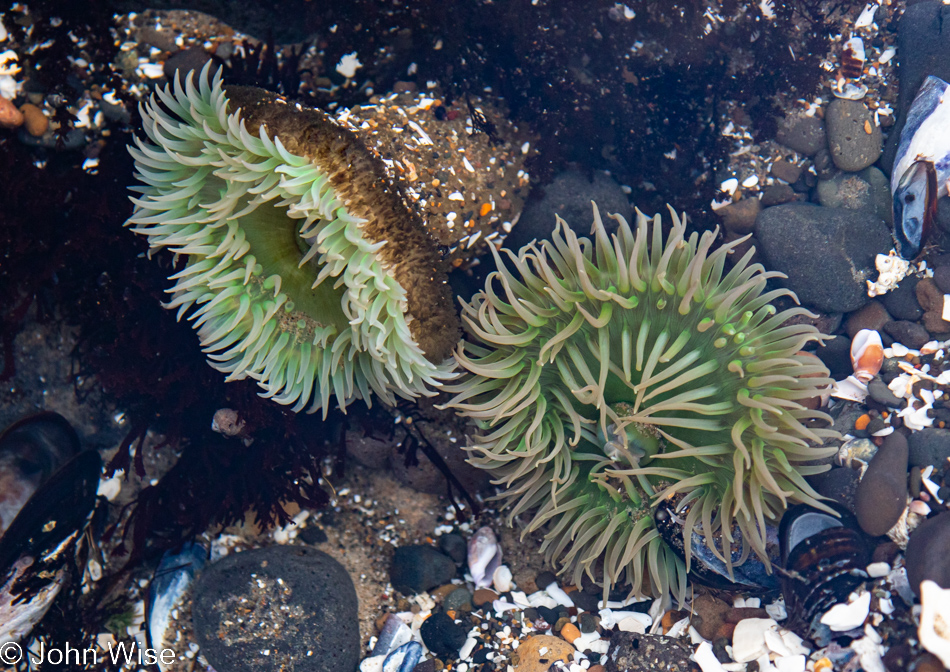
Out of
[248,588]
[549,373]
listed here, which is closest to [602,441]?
[549,373]

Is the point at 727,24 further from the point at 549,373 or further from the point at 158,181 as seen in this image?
the point at 158,181

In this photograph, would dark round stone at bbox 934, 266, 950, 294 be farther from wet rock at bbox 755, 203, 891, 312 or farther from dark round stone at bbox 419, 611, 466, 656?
dark round stone at bbox 419, 611, 466, 656

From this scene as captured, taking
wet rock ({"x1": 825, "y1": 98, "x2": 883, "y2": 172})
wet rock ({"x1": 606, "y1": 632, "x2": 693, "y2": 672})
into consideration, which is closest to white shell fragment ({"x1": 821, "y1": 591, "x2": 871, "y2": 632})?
wet rock ({"x1": 606, "y1": 632, "x2": 693, "y2": 672})

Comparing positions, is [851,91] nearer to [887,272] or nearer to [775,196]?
[775,196]

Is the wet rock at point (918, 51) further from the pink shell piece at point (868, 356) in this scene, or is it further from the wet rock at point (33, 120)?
the wet rock at point (33, 120)

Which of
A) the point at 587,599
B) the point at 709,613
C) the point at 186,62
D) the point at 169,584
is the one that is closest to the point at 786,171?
the point at 709,613

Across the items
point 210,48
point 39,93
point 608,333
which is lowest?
point 608,333
